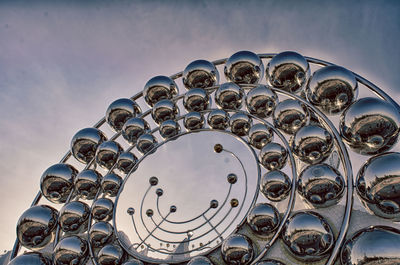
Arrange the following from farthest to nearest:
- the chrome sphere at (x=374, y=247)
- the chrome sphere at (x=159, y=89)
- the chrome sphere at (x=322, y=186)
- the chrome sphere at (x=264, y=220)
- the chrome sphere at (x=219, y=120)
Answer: the chrome sphere at (x=159, y=89)
the chrome sphere at (x=219, y=120)
the chrome sphere at (x=264, y=220)
the chrome sphere at (x=322, y=186)
the chrome sphere at (x=374, y=247)

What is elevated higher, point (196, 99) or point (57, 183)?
point (196, 99)

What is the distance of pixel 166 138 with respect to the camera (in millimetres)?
2908

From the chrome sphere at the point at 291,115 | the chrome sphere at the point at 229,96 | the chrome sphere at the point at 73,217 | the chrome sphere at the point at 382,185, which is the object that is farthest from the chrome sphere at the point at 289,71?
the chrome sphere at the point at 73,217

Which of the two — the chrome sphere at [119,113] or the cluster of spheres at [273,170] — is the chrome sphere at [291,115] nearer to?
the cluster of spheres at [273,170]

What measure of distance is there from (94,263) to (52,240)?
0.57m

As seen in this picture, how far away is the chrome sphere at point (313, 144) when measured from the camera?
6.70 ft

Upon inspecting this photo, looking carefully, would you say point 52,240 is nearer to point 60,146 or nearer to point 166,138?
point 166,138

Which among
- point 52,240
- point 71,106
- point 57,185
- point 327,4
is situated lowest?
point 52,240

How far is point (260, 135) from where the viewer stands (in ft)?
8.21

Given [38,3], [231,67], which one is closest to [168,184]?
[231,67]

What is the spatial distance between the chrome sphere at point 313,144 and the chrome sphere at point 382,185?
350 millimetres

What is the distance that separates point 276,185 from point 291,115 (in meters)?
0.53

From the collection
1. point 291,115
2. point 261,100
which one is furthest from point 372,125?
point 261,100

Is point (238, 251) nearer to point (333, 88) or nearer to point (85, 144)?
point (333, 88)
